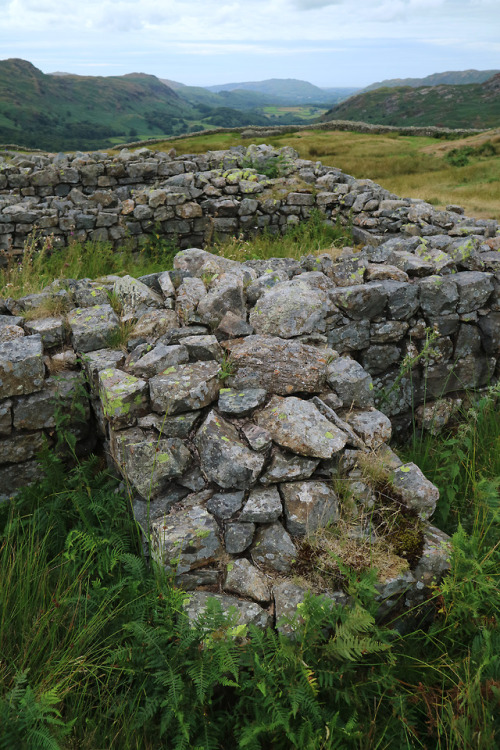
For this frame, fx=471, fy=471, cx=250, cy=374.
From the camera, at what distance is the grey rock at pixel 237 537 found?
3127mm

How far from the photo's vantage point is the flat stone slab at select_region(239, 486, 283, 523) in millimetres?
3186

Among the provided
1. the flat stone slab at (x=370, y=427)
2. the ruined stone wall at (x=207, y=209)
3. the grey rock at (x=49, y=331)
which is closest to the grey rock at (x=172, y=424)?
the flat stone slab at (x=370, y=427)

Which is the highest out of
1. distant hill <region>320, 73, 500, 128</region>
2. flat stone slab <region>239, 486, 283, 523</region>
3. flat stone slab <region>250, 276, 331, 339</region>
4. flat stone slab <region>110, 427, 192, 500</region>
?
distant hill <region>320, 73, 500, 128</region>

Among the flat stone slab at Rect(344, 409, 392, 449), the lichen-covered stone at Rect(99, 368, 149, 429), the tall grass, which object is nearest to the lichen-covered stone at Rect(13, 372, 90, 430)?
the lichen-covered stone at Rect(99, 368, 149, 429)

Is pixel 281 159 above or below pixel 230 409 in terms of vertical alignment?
above

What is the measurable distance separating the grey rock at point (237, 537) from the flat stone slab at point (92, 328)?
2282mm

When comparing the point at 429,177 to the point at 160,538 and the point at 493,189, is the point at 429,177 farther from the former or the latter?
the point at 160,538

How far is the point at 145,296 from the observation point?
4984mm

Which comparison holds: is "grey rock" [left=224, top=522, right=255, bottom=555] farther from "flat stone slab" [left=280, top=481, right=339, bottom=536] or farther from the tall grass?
the tall grass

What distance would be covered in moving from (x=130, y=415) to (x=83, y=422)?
99cm

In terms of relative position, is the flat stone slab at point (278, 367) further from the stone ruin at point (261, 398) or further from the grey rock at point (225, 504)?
the grey rock at point (225, 504)

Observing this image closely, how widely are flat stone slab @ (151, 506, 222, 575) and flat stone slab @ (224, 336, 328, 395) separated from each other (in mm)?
1170

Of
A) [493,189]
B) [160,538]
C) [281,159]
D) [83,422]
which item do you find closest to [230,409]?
[160,538]

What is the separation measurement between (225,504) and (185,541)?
1.20ft
